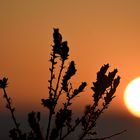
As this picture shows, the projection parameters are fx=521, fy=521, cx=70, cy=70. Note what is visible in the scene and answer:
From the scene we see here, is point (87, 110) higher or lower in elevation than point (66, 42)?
lower

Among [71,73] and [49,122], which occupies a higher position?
[71,73]

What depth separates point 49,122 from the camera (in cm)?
1514

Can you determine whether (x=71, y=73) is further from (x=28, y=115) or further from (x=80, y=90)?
(x=28, y=115)

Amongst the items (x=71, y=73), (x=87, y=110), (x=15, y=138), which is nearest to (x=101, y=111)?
(x=87, y=110)

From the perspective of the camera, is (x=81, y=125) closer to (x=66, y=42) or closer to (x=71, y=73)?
(x=71, y=73)

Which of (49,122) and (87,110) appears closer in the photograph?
(49,122)

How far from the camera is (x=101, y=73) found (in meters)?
16.5

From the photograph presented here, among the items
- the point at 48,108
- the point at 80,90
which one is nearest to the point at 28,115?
the point at 48,108

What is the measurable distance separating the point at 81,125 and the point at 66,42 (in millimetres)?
2604

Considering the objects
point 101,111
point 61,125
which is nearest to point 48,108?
point 61,125

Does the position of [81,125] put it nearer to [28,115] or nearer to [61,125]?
[61,125]

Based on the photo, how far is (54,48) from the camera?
15.6 m

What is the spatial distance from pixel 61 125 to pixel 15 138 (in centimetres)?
144

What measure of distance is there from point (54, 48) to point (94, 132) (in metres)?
2.81
